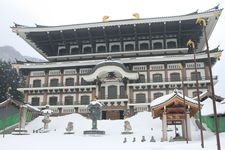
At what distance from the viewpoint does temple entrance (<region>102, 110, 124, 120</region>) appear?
4544cm

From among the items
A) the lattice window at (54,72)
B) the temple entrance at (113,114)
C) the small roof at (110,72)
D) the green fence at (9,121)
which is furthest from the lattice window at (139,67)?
the green fence at (9,121)

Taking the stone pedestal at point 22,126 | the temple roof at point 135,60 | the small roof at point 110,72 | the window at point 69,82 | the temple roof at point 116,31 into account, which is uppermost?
the temple roof at point 116,31

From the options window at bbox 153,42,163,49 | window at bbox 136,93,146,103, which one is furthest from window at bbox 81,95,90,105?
window at bbox 153,42,163,49

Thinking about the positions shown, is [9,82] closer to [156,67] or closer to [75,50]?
[75,50]

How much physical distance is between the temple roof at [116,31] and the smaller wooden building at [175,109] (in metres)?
27.3

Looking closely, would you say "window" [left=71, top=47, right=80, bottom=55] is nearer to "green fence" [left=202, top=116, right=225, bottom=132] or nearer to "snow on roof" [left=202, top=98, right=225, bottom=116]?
"snow on roof" [left=202, top=98, right=225, bottom=116]

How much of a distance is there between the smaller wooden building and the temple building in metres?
20.2

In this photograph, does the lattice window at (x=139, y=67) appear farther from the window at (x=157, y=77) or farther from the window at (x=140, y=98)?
the window at (x=140, y=98)

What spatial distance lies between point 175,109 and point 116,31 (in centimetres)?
2998

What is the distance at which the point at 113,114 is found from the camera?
45.6 meters

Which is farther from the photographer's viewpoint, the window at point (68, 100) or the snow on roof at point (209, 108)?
the window at point (68, 100)

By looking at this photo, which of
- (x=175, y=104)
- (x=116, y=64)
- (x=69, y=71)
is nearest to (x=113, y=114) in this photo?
(x=116, y=64)

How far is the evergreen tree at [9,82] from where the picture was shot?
62.4 meters

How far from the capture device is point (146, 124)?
35.6m
